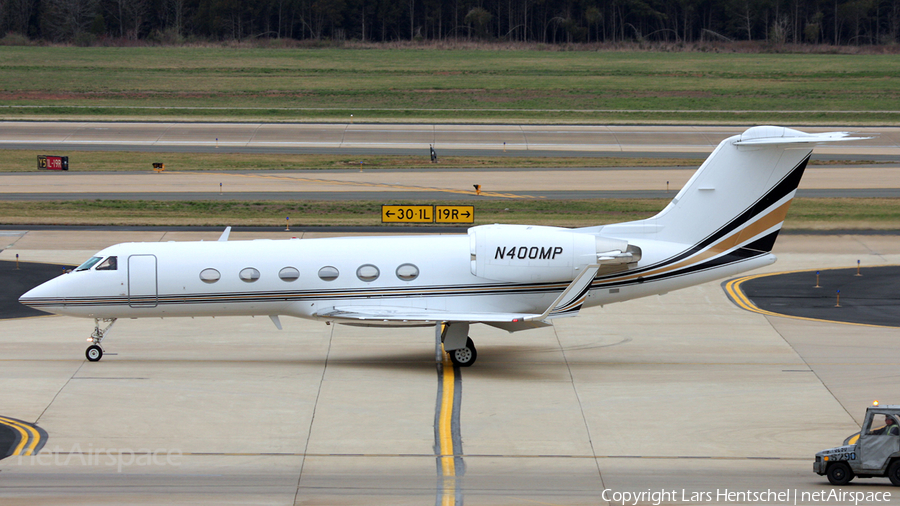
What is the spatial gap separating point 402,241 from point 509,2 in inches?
4703

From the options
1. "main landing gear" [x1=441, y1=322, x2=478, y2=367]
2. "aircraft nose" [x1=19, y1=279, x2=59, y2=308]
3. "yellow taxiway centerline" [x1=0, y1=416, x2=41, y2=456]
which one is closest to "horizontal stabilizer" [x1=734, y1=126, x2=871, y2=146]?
"main landing gear" [x1=441, y1=322, x2=478, y2=367]

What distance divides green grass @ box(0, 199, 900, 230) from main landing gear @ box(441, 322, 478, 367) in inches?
792

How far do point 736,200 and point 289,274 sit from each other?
39.3 feet

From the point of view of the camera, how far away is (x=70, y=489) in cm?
1714

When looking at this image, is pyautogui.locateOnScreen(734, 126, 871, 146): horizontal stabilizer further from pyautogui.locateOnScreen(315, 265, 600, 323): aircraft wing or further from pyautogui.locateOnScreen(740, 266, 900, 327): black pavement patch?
pyautogui.locateOnScreen(740, 266, 900, 327): black pavement patch

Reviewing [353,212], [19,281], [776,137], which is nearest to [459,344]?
[776,137]

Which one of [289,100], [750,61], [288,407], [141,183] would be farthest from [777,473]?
[750,61]

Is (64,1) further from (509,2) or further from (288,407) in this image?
(288,407)

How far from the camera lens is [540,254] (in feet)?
81.1

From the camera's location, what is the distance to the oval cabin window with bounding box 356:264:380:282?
987 inches

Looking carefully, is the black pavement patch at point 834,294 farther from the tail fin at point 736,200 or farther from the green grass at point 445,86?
the green grass at point 445,86

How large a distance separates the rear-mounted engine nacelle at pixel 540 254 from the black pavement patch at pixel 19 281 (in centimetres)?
1547

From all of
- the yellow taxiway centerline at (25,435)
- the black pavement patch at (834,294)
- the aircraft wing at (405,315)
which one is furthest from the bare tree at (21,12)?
the yellow taxiway centerline at (25,435)

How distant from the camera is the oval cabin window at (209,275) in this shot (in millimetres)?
25078
